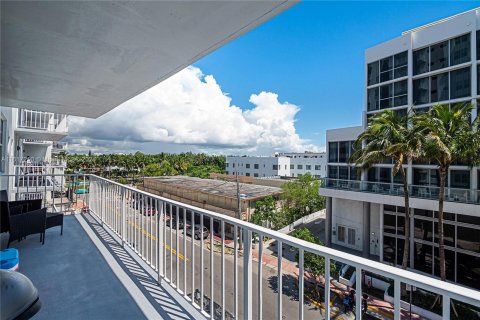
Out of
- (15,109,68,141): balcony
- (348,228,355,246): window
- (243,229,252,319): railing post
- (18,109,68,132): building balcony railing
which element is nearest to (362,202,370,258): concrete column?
(348,228,355,246): window

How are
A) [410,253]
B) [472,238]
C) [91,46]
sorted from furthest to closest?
[410,253], [472,238], [91,46]

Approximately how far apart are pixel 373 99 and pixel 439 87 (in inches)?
133

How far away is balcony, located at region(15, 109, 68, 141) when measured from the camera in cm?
1108

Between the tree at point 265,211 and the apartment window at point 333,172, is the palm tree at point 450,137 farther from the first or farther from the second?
the tree at point 265,211

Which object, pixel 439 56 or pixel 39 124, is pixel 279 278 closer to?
pixel 39 124

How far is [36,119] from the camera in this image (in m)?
11.8

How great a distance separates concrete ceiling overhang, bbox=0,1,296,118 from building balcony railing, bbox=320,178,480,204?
1299cm

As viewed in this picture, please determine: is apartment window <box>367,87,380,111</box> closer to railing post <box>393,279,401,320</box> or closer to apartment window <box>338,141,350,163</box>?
apartment window <box>338,141,350,163</box>

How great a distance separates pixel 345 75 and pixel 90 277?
21.8 meters

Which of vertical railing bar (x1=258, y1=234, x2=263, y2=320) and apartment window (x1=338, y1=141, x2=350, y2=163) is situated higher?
apartment window (x1=338, y1=141, x2=350, y2=163)

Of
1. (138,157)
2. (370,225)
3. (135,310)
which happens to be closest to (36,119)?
(135,310)

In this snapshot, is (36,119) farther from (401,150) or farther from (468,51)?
A: (468,51)

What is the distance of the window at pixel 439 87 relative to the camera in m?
12.4

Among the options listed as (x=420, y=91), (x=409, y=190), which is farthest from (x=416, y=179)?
(x=420, y=91)
